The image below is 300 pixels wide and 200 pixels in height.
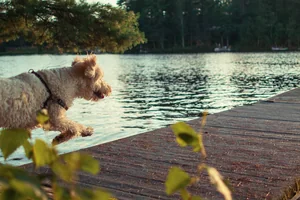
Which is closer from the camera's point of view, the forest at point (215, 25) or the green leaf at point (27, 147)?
the green leaf at point (27, 147)

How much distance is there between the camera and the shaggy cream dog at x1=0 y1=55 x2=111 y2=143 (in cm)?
316

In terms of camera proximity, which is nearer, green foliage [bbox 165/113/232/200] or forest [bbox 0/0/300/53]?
green foliage [bbox 165/113/232/200]

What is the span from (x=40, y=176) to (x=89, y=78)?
330 cm

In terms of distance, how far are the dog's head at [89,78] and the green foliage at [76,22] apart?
11.5ft

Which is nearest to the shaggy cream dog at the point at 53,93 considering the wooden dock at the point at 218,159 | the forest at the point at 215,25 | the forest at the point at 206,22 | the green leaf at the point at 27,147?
the wooden dock at the point at 218,159

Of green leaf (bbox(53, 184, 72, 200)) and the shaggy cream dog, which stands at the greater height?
green leaf (bbox(53, 184, 72, 200))

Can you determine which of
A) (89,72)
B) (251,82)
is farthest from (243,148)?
(251,82)

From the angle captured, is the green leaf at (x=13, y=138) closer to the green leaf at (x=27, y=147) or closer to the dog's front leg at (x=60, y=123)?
the green leaf at (x=27, y=147)

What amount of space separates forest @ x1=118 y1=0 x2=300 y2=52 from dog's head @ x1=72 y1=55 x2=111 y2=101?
7422 centimetres

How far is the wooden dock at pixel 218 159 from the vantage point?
10.1ft

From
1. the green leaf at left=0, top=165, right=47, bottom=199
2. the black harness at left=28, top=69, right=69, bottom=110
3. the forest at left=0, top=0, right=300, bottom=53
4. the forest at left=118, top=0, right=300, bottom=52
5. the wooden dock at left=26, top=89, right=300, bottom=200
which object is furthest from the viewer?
the forest at left=118, top=0, right=300, bottom=52

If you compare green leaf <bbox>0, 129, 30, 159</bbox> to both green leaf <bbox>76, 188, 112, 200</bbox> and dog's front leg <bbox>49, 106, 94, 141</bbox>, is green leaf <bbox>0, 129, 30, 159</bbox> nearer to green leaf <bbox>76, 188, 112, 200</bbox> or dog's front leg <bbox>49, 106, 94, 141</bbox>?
green leaf <bbox>76, 188, 112, 200</bbox>

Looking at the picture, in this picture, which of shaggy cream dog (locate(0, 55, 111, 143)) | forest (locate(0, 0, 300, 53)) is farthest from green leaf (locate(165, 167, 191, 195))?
forest (locate(0, 0, 300, 53))

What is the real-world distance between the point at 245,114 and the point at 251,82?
15.6m
